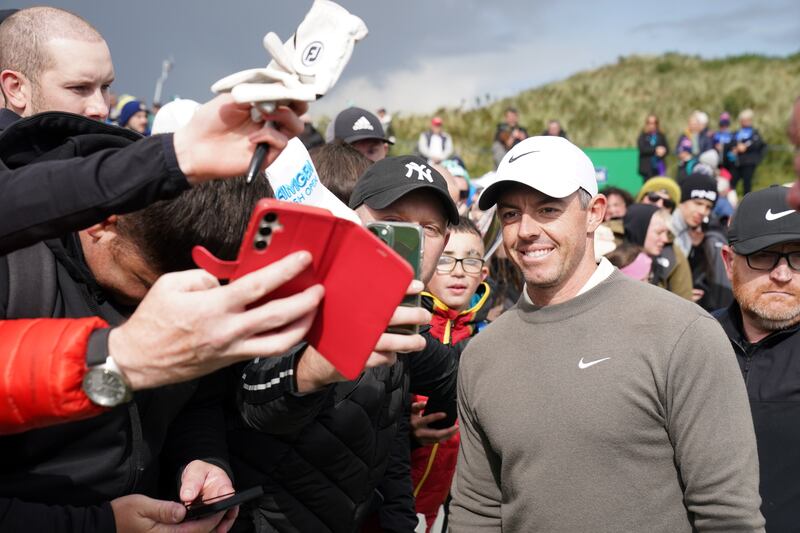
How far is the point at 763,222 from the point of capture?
331cm

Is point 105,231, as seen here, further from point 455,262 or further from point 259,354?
point 455,262

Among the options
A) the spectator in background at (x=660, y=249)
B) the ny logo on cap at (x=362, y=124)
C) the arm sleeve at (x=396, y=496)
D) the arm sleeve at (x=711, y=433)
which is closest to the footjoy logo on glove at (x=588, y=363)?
the arm sleeve at (x=711, y=433)

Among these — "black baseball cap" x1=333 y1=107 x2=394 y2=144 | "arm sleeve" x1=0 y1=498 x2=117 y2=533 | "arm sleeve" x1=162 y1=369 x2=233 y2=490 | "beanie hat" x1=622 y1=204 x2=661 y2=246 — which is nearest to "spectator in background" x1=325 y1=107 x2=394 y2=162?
"black baseball cap" x1=333 y1=107 x2=394 y2=144

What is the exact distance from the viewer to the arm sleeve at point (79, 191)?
1.42 meters

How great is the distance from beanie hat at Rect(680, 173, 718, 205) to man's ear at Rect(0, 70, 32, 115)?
6.21 metres

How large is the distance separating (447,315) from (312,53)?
2685 millimetres

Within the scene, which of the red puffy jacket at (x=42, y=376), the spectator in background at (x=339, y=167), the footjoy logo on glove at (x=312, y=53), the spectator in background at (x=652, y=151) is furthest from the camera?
the spectator in background at (x=652, y=151)

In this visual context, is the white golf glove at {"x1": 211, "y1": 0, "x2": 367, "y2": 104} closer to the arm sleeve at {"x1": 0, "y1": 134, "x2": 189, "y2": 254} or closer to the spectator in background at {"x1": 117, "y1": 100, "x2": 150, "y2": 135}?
the arm sleeve at {"x1": 0, "y1": 134, "x2": 189, "y2": 254}

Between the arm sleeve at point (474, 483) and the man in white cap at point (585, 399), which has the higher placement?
the man in white cap at point (585, 399)

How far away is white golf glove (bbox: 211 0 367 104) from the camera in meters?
1.33

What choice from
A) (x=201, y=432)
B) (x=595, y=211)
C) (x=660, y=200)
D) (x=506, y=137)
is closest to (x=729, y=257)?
(x=595, y=211)

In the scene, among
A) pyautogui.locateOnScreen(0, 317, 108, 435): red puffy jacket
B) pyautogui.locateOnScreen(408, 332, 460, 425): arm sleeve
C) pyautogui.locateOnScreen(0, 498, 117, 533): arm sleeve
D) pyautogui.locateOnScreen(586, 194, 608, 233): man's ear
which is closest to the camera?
pyautogui.locateOnScreen(0, 317, 108, 435): red puffy jacket

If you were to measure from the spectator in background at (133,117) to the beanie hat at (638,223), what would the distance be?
4.47 m

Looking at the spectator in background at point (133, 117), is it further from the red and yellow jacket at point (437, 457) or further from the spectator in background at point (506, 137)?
the spectator in background at point (506, 137)
